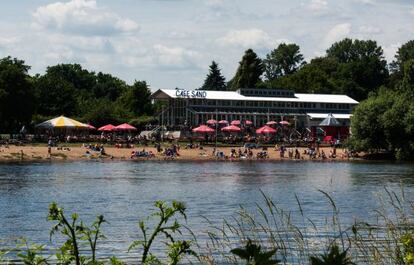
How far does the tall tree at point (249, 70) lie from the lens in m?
144

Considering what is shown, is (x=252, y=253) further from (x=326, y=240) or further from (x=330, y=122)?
(x=330, y=122)

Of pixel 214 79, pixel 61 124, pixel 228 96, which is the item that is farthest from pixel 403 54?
pixel 61 124

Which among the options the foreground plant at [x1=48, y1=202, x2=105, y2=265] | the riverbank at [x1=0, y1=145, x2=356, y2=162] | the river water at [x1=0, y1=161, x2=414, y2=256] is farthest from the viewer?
the riverbank at [x1=0, y1=145, x2=356, y2=162]

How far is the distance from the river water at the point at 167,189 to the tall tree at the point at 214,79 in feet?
265

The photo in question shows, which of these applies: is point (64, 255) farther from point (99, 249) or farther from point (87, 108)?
point (87, 108)

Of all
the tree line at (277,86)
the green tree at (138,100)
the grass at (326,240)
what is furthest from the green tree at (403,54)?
the grass at (326,240)

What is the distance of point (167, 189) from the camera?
4825 centimetres

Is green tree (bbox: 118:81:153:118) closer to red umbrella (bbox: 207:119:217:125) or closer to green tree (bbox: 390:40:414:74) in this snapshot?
red umbrella (bbox: 207:119:217:125)

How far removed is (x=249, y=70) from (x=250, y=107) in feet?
103

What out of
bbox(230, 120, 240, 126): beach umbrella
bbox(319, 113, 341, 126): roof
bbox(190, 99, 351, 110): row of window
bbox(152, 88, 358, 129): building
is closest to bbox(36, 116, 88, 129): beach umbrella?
bbox(152, 88, 358, 129): building

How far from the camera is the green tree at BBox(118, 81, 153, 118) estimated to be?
4943 inches

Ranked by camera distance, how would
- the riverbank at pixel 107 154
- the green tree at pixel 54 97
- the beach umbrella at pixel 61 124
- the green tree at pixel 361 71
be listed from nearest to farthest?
the riverbank at pixel 107 154
the beach umbrella at pixel 61 124
the green tree at pixel 54 97
the green tree at pixel 361 71

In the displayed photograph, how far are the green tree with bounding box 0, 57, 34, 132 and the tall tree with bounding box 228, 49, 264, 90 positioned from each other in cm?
6032

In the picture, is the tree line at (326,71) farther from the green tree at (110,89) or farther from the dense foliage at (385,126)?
the dense foliage at (385,126)
